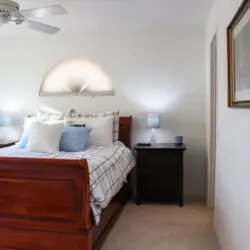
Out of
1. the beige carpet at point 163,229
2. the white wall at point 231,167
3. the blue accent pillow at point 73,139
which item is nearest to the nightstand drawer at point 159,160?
the beige carpet at point 163,229

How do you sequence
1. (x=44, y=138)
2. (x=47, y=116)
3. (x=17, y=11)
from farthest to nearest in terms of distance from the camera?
(x=47, y=116), (x=44, y=138), (x=17, y=11)

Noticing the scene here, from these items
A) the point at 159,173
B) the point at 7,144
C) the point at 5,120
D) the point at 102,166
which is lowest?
the point at 159,173

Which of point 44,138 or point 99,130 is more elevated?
point 99,130

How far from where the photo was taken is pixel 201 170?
14.7ft

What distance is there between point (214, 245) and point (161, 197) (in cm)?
127

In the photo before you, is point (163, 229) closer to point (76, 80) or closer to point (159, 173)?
point (159, 173)

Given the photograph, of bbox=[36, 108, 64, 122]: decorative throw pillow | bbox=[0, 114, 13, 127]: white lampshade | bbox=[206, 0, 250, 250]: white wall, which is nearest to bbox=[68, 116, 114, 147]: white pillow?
bbox=[36, 108, 64, 122]: decorative throw pillow

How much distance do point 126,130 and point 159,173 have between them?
0.77 metres

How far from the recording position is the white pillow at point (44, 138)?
3574mm

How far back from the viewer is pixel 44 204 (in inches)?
96.4

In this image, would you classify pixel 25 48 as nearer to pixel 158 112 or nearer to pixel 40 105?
pixel 40 105

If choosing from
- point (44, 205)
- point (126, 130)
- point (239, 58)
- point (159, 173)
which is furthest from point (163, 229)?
point (239, 58)

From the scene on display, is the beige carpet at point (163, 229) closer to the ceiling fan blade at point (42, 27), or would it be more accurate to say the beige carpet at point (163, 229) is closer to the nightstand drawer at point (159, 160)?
the nightstand drawer at point (159, 160)

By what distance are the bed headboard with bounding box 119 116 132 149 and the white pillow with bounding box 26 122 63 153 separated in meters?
1.00
